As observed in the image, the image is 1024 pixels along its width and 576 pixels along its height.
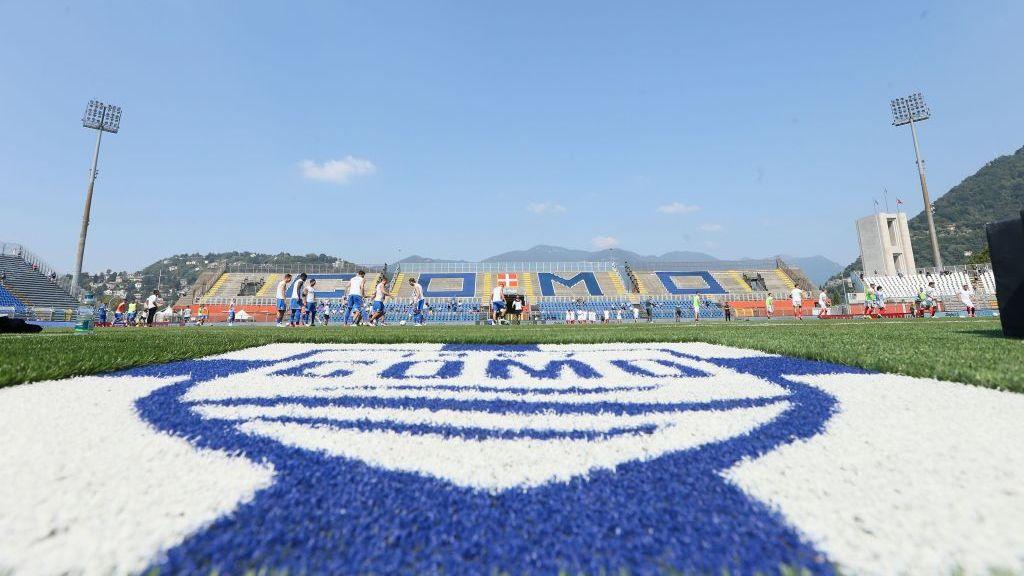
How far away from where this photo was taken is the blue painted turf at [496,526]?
2.81 ft

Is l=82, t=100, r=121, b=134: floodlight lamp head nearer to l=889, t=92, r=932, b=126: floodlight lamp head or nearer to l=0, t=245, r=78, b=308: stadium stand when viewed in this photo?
l=0, t=245, r=78, b=308: stadium stand

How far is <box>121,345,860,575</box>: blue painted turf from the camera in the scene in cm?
86

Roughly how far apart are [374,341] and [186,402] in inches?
173

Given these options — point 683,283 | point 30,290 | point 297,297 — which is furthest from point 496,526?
point 30,290

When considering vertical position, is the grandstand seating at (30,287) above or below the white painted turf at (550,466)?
above

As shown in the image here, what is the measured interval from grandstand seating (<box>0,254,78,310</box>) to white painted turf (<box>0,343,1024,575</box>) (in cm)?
3868

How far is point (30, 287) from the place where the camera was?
100.0ft

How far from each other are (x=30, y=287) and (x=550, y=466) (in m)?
45.1

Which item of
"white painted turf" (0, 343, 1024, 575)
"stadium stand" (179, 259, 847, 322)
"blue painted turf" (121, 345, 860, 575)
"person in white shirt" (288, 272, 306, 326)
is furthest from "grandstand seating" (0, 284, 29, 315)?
"blue painted turf" (121, 345, 860, 575)

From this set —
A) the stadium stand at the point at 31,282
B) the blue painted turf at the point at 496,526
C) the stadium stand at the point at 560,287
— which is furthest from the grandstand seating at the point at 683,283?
the stadium stand at the point at 31,282

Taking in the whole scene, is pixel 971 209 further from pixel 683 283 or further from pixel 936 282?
pixel 683 283

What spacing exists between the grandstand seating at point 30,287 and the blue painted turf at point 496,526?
39755 mm

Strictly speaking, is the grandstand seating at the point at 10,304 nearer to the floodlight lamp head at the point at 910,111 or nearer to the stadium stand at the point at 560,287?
the stadium stand at the point at 560,287

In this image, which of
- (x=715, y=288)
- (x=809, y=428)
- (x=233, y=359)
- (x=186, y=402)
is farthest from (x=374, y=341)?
(x=715, y=288)
